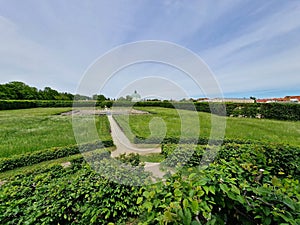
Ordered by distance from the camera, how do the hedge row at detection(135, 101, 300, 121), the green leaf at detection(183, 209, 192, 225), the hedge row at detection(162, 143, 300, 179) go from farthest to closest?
the hedge row at detection(135, 101, 300, 121) → the hedge row at detection(162, 143, 300, 179) → the green leaf at detection(183, 209, 192, 225)

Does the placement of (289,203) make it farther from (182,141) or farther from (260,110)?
(260,110)

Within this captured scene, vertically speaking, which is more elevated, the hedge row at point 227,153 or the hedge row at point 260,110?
the hedge row at point 260,110

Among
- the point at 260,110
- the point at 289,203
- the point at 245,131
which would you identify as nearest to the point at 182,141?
the point at 245,131

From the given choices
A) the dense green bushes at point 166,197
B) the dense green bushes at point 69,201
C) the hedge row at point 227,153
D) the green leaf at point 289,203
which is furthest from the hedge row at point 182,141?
the green leaf at point 289,203

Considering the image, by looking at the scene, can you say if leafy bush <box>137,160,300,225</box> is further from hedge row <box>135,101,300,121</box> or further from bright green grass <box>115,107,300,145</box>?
hedge row <box>135,101,300,121</box>

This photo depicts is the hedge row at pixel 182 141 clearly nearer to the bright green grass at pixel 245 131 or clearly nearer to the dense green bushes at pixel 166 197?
the bright green grass at pixel 245 131

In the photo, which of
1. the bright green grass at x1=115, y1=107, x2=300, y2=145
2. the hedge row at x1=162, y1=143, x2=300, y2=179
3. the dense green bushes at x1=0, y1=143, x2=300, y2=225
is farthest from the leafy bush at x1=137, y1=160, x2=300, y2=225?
the bright green grass at x1=115, y1=107, x2=300, y2=145

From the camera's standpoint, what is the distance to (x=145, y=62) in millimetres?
4223

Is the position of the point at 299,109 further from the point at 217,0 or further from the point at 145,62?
the point at 145,62

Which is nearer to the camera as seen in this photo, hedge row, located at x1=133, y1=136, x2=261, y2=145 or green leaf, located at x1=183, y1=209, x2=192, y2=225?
green leaf, located at x1=183, y1=209, x2=192, y2=225

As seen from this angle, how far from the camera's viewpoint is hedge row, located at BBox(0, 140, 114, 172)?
437 cm

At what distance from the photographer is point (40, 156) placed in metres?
4.77

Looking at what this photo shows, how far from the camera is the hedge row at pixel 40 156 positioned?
14.3ft

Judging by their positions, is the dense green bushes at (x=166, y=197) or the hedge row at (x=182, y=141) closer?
the dense green bushes at (x=166, y=197)
